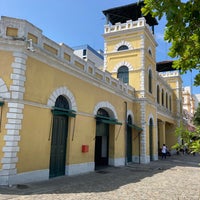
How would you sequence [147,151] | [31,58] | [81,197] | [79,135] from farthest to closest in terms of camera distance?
[147,151] → [79,135] → [31,58] → [81,197]

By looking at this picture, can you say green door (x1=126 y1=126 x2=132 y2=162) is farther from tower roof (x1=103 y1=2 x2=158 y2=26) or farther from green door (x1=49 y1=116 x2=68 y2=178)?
tower roof (x1=103 y1=2 x2=158 y2=26)

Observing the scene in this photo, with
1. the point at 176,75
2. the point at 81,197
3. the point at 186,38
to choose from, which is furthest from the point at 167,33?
the point at 176,75

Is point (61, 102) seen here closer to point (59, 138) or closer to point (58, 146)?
point (59, 138)

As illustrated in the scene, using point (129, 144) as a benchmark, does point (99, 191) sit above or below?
below

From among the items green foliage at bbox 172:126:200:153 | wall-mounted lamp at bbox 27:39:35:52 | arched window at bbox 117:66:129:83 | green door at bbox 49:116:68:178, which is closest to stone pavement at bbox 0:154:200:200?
green door at bbox 49:116:68:178

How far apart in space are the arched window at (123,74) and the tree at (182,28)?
16004 mm

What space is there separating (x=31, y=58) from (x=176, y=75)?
2769cm

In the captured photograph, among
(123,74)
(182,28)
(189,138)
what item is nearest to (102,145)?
(123,74)

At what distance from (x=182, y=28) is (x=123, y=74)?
16.8 metres

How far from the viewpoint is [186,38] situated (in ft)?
9.41

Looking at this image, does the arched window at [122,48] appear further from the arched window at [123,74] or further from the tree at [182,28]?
the tree at [182,28]

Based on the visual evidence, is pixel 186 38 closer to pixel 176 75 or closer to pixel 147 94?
pixel 147 94

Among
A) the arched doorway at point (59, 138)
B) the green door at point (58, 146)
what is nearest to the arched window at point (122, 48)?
the arched doorway at point (59, 138)

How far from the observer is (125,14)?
20.9m
